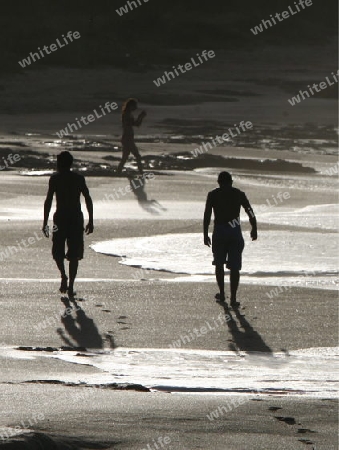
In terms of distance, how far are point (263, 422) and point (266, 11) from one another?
3122 inches

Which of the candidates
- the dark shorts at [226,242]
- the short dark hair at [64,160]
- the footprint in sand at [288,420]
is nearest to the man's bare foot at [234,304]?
the dark shorts at [226,242]

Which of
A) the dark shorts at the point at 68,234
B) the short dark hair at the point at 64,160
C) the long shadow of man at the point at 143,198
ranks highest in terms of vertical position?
the short dark hair at the point at 64,160

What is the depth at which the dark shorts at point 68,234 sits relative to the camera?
13.0m

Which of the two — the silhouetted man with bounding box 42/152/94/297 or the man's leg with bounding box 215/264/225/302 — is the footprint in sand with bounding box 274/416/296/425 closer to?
the man's leg with bounding box 215/264/225/302

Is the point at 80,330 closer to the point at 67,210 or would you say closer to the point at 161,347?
the point at 161,347

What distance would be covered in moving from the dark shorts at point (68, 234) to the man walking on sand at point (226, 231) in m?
1.23

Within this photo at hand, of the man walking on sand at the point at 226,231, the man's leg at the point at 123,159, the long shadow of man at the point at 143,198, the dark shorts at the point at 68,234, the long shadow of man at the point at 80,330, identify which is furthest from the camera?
the man's leg at the point at 123,159

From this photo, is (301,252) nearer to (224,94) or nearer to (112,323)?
(112,323)

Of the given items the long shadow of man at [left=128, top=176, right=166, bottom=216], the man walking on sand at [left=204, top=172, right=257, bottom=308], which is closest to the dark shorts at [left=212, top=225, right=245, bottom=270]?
the man walking on sand at [left=204, top=172, right=257, bottom=308]

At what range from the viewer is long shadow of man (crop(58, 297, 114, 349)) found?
10.8m

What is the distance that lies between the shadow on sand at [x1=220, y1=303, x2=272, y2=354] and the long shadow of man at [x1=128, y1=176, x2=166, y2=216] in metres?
7.78

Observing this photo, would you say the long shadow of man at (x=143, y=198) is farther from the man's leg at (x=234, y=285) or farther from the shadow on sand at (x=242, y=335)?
the shadow on sand at (x=242, y=335)

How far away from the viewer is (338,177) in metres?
26.5

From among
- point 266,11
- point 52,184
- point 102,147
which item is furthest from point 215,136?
point 266,11
